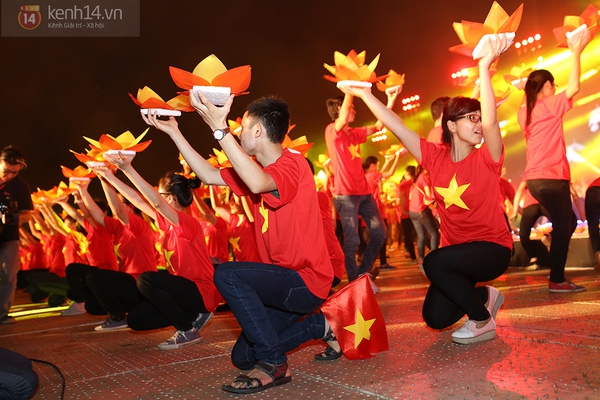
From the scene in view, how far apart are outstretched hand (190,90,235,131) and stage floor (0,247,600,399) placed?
3.63 feet

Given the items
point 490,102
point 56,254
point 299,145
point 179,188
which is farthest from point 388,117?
point 56,254

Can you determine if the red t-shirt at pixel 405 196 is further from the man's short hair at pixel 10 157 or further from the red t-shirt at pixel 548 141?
the man's short hair at pixel 10 157

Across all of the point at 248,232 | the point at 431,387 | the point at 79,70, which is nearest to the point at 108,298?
the point at 248,232

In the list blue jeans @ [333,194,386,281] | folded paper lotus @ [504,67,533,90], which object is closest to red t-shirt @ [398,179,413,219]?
blue jeans @ [333,194,386,281]

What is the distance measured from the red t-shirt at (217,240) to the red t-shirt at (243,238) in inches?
25.1

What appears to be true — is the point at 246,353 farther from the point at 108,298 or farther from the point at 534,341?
the point at 108,298

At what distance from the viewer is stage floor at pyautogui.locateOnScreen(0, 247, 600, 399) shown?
2.16 metres

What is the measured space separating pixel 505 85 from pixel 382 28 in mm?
8153

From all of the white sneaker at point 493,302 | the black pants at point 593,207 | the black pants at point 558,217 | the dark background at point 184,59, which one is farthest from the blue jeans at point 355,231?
the dark background at point 184,59

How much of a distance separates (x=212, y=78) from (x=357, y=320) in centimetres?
137

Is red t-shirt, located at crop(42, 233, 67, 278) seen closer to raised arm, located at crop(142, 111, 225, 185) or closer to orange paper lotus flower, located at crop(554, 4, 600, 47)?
raised arm, located at crop(142, 111, 225, 185)

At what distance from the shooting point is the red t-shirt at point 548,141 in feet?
14.5

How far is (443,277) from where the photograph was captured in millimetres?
2953

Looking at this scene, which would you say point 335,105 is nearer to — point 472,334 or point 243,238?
point 243,238
